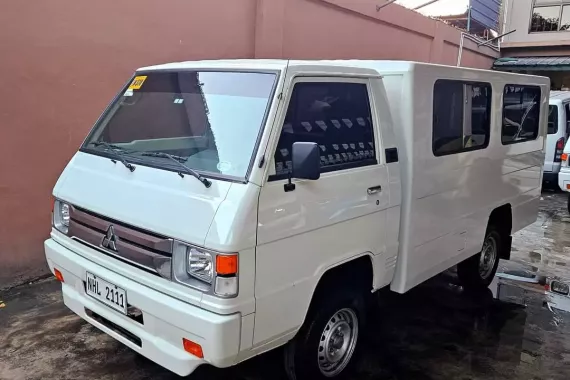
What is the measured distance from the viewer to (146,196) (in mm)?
2865

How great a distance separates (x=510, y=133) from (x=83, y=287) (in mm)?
4114

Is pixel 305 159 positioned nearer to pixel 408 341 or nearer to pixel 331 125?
pixel 331 125

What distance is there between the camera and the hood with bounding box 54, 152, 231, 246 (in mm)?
2630

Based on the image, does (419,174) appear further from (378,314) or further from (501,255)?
(501,255)

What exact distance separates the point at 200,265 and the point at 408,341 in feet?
7.56

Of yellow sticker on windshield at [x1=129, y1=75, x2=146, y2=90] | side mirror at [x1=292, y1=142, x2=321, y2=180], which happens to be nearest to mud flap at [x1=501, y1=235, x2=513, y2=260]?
side mirror at [x1=292, y1=142, x2=321, y2=180]

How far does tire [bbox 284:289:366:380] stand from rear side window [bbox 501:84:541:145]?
2.52 meters

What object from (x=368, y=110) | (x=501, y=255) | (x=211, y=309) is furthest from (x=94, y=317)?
(x=501, y=255)

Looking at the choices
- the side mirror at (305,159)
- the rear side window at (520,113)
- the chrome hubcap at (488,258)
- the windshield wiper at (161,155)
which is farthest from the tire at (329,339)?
the rear side window at (520,113)

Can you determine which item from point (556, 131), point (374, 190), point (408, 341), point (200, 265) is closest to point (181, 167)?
point (200, 265)

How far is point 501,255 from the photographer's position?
567cm

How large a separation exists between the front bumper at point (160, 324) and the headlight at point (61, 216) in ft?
0.73

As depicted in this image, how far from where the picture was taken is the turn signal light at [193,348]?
2578 mm

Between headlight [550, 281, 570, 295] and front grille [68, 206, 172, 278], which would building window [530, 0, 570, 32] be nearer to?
headlight [550, 281, 570, 295]
